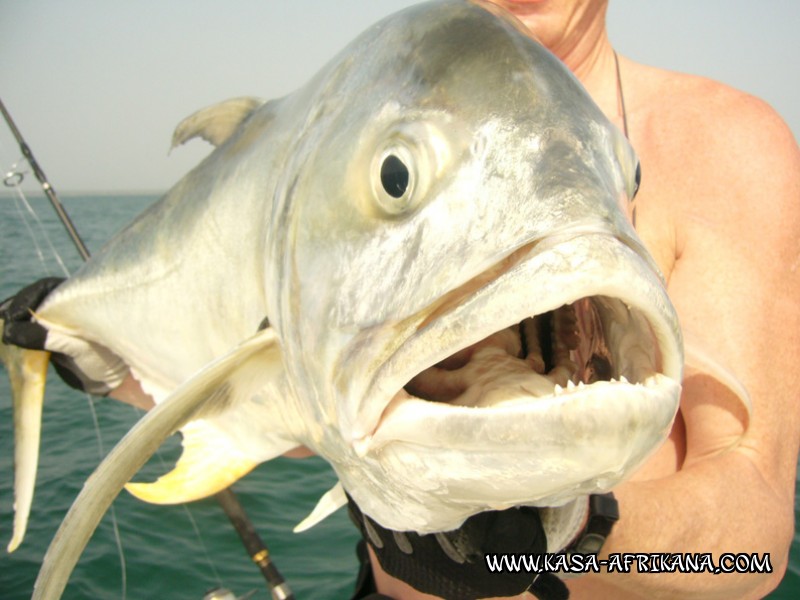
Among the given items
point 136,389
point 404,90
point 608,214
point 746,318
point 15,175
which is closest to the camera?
point 608,214

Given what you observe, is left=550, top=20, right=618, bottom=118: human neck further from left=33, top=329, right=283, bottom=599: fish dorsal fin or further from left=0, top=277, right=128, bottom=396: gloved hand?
left=0, top=277, right=128, bottom=396: gloved hand

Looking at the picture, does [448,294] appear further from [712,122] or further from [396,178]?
[712,122]

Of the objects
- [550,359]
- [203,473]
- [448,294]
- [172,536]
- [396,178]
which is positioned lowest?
[172,536]

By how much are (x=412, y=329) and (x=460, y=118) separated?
0.97ft

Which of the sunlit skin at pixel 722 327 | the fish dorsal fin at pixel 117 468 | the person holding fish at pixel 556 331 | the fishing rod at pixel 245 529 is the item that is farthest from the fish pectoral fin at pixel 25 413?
the sunlit skin at pixel 722 327

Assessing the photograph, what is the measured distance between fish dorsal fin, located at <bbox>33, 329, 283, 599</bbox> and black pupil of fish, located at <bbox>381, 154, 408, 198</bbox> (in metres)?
0.45

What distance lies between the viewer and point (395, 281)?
34.9 inches

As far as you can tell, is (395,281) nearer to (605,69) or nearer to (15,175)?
(605,69)

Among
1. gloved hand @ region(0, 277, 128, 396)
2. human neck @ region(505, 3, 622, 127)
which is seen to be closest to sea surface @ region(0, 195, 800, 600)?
gloved hand @ region(0, 277, 128, 396)

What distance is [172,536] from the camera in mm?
4805

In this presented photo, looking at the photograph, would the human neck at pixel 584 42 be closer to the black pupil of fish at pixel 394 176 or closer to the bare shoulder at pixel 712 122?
the bare shoulder at pixel 712 122

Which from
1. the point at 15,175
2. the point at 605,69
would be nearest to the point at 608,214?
the point at 605,69

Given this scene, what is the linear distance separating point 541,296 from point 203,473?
1378mm

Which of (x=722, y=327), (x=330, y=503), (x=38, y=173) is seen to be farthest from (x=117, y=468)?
(x=38, y=173)
